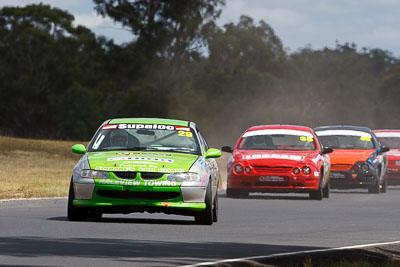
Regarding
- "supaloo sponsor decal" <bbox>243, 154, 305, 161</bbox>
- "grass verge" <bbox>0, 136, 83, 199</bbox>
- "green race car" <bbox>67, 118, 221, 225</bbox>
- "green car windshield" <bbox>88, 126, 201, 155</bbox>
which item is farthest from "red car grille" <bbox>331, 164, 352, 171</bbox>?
"green race car" <bbox>67, 118, 221, 225</bbox>

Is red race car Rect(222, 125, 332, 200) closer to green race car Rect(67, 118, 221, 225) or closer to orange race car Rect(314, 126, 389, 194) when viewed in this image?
orange race car Rect(314, 126, 389, 194)

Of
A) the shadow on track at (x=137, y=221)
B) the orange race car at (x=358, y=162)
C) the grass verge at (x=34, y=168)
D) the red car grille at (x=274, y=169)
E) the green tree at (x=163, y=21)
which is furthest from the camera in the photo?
the green tree at (x=163, y=21)

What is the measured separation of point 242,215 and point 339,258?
757 cm

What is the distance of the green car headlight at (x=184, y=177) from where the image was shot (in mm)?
14977

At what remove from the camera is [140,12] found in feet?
224

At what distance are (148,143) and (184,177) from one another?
146cm

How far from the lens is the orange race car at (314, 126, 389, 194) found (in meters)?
27.4

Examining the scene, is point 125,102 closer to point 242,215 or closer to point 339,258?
point 242,215

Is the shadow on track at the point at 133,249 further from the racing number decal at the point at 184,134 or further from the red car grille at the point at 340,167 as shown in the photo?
the red car grille at the point at 340,167

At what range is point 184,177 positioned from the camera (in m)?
15.0

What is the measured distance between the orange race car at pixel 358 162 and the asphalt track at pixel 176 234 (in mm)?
5471

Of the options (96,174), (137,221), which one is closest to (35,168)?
(137,221)

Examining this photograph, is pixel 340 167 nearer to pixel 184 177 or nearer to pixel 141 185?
pixel 184 177

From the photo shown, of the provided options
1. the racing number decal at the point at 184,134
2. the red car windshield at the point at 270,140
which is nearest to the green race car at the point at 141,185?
the racing number decal at the point at 184,134
